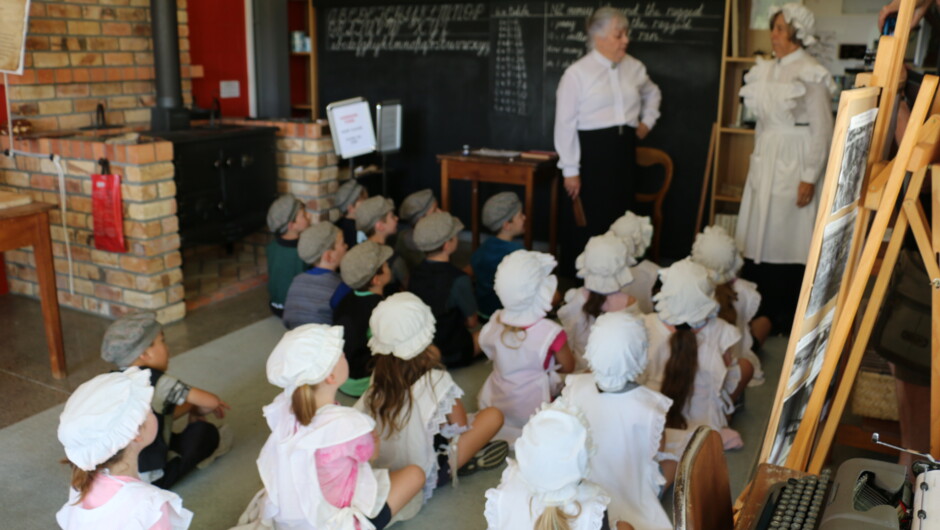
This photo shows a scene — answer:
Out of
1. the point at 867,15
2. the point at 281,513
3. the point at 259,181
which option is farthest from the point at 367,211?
the point at 867,15

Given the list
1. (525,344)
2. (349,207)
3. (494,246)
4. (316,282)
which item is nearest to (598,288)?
(525,344)

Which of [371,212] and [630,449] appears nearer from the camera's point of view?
[630,449]

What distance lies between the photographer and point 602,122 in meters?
4.66

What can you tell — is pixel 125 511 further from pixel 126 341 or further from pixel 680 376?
pixel 680 376

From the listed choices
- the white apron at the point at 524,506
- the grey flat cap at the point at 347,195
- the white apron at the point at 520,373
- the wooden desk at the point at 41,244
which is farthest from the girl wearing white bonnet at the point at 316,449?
the grey flat cap at the point at 347,195

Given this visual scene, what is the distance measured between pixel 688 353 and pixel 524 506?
3.67 ft

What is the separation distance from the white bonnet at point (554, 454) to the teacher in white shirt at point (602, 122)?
9.73 feet

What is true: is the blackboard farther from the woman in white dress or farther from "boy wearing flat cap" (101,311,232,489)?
"boy wearing flat cap" (101,311,232,489)

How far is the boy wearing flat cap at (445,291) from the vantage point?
3.71 m

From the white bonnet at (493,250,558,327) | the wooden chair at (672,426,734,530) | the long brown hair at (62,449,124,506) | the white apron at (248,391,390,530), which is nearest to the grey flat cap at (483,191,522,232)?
the white bonnet at (493,250,558,327)

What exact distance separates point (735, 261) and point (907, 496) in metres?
2.26

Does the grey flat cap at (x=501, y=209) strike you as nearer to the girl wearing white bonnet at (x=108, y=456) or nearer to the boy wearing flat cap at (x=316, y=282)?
the boy wearing flat cap at (x=316, y=282)

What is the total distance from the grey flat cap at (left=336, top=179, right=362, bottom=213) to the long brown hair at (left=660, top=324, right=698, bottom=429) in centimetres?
243

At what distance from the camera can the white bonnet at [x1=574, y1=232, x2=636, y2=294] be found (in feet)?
11.1
